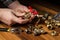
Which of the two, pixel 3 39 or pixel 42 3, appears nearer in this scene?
pixel 3 39

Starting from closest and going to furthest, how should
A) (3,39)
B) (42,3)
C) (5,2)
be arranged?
(3,39) < (5,2) < (42,3)

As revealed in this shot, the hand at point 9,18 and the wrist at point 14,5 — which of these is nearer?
the hand at point 9,18

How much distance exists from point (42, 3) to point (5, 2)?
0.32 m

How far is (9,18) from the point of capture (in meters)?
0.85

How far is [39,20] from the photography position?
910mm

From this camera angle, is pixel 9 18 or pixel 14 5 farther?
pixel 14 5

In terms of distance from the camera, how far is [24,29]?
830 mm

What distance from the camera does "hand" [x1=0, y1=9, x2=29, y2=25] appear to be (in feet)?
2.74

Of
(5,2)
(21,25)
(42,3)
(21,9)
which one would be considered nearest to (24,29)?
(21,25)

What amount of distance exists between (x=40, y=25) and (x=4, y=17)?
20cm

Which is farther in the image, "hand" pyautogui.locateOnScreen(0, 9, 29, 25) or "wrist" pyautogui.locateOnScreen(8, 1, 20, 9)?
"wrist" pyautogui.locateOnScreen(8, 1, 20, 9)

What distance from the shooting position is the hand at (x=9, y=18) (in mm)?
835

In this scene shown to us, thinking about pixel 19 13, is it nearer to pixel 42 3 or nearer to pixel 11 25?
pixel 11 25

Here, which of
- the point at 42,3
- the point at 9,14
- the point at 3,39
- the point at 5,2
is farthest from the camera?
the point at 42,3
